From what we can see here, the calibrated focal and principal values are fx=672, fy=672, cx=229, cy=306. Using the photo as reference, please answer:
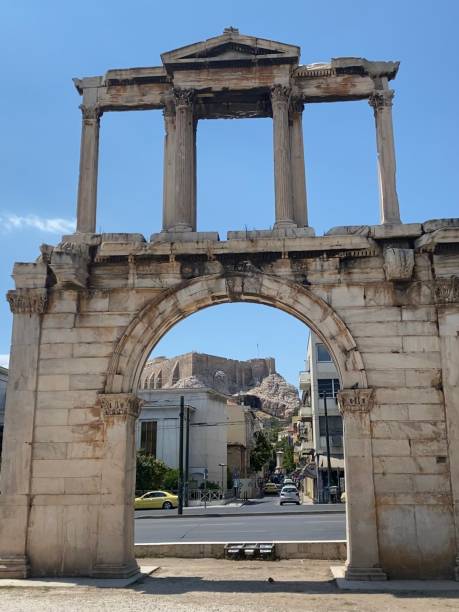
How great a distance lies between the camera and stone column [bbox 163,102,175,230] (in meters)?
13.6

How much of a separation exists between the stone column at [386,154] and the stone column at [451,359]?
5.56 ft

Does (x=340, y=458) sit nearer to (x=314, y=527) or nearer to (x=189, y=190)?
(x=314, y=527)

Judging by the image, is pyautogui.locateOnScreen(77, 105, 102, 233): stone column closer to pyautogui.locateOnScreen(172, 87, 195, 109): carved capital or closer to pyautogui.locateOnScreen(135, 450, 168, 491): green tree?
pyautogui.locateOnScreen(172, 87, 195, 109): carved capital

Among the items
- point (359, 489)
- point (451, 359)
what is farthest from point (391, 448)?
point (451, 359)

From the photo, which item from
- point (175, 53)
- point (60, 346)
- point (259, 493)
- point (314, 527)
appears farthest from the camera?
point (259, 493)

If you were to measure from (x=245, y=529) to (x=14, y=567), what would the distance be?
9436 mm

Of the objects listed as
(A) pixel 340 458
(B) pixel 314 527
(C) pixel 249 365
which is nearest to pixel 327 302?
(B) pixel 314 527

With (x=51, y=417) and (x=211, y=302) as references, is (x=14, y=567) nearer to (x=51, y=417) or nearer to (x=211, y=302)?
(x=51, y=417)

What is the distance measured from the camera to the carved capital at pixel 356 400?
11781 mm

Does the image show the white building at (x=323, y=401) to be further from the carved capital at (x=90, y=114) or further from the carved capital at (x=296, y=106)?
the carved capital at (x=90, y=114)

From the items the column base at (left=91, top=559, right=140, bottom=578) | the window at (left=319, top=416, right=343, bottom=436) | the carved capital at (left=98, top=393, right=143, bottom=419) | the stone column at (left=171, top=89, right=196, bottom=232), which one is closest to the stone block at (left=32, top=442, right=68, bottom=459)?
the carved capital at (left=98, top=393, right=143, bottom=419)

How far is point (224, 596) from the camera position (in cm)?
1000

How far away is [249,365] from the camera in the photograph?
159375 mm

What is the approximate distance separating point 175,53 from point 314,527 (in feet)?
44.1
